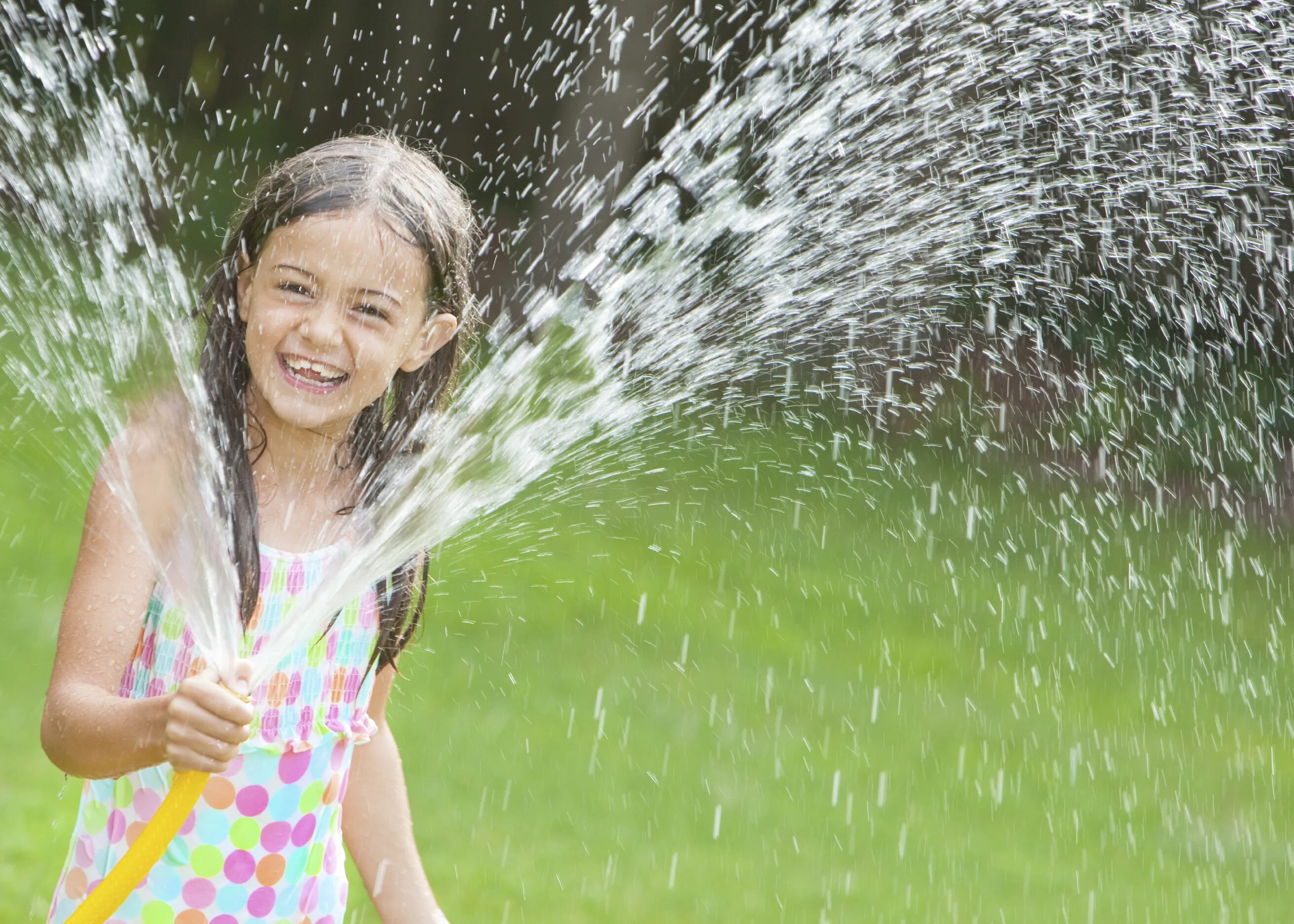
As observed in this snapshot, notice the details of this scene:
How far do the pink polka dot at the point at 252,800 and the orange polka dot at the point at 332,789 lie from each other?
0.30 feet

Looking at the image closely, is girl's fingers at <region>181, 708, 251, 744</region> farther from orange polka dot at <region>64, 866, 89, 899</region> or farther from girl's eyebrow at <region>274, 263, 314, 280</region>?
girl's eyebrow at <region>274, 263, 314, 280</region>

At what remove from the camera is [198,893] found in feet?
6.63

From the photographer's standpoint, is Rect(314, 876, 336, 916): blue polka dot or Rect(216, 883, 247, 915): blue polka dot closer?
Rect(216, 883, 247, 915): blue polka dot

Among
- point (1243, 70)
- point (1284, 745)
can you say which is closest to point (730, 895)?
point (1284, 745)

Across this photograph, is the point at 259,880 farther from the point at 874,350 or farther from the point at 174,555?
the point at 874,350

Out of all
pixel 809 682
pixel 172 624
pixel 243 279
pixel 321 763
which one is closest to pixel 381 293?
pixel 243 279

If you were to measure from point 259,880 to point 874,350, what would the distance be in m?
9.18

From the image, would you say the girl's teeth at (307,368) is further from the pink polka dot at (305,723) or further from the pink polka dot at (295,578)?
the pink polka dot at (305,723)

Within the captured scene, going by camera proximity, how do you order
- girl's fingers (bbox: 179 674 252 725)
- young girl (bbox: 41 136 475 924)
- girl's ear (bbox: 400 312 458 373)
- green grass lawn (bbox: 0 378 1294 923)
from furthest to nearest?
green grass lawn (bbox: 0 378 1294 923) < girl's ear (bbox: 400 312 458 373) < young girl (bbox: 41 136 475 924) < girl's fingers (bbox: 179 674 252 725)

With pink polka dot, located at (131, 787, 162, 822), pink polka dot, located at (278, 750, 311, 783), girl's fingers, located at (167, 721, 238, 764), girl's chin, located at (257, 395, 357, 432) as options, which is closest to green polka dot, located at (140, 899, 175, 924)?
pink polka dot, located at (131, 787, 162, 822)

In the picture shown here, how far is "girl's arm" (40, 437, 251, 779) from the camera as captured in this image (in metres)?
1.78

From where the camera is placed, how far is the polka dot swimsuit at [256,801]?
201 centimetres

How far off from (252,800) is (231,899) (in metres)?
0.13

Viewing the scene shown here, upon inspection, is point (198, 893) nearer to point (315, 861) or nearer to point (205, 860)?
point (205, 860)
